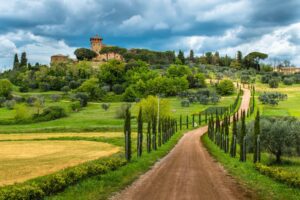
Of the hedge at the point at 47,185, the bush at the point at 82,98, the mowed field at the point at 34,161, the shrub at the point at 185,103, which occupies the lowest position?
the mowed field at the point at 34,161

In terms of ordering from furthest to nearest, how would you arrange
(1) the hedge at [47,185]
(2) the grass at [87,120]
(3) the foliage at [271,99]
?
(3) the foliage at [271,99]
(2) the grass at [87,120]
(1) the hedge at [47,185]

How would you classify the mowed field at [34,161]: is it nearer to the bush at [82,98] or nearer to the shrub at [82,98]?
the bush at [82,98]

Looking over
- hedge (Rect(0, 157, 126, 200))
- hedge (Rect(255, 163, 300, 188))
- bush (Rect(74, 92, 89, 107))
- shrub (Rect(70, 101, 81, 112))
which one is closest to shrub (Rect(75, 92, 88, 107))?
bush (Rect(74, 92, 89, 107))

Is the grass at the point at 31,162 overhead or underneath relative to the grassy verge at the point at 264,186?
underneath

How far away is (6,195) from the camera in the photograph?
1794 centimetres

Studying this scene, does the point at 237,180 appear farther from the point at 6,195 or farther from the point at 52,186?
the point at 6,195

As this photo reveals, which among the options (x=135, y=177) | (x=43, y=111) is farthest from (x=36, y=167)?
(x=43, y=111)

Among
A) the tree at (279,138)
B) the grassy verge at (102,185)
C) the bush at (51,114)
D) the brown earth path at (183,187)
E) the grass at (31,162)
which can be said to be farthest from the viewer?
the bush at (51,114)

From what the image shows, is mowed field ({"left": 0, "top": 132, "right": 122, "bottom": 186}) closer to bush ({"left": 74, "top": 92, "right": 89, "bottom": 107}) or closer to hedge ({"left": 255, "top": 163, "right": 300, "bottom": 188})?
hedge ({"left": 255, "top": 163, "right": 300, "bottom": 188})

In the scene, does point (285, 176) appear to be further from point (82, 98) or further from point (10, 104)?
point (10, 104)

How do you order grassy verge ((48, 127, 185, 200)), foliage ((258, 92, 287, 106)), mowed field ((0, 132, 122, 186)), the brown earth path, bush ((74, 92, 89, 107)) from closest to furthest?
grassy verge ((48, 127, 185, 200))
the brown earth path
mowed field ((0, 132, 122, 186))
foliage ((258, 92, 287, 106))
bush ((74, 92, 89, 107))

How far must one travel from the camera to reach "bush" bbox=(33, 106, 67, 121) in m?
152

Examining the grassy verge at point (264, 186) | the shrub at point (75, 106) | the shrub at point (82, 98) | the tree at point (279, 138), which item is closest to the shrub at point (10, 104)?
the shrub at point (75, 106)

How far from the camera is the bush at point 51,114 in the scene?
5969 inches
